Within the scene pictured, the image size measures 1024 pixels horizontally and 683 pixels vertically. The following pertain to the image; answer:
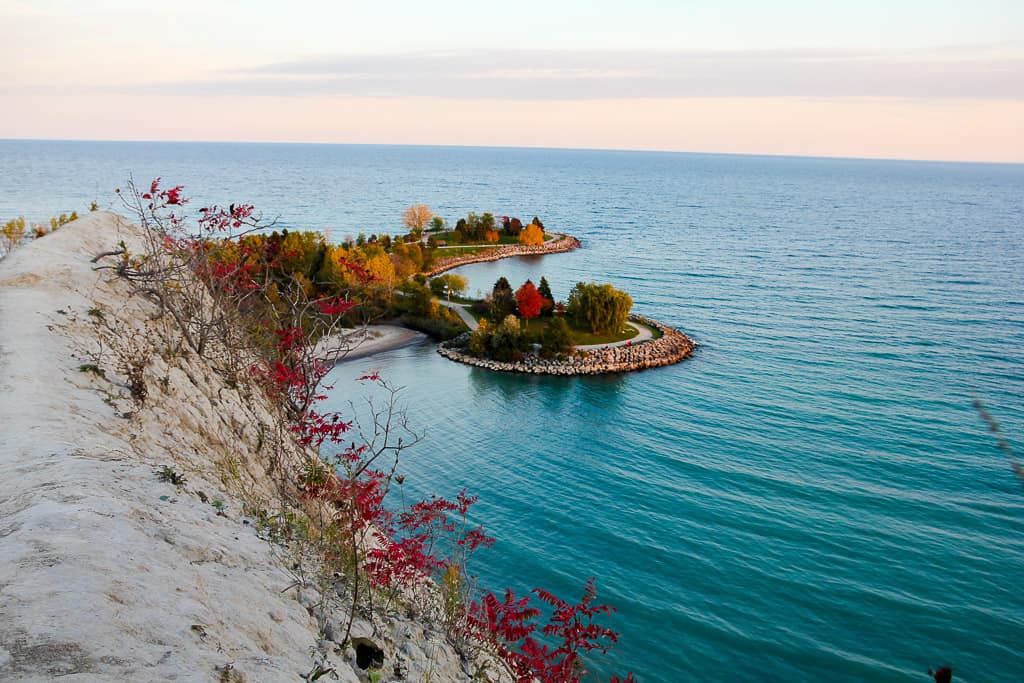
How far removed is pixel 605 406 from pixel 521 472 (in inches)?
510

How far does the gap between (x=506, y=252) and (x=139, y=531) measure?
345ft

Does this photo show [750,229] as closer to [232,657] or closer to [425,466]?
[425,466]

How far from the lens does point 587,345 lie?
57.7 m

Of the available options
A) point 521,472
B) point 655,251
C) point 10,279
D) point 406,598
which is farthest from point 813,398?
point 655,251

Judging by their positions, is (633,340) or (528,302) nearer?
(633,340)

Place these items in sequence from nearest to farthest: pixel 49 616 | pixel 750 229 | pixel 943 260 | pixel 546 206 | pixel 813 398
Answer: pixel 49 616 → pixel 813 398 → pixel 943 260 → pixel 750 229 → pixel 546 206

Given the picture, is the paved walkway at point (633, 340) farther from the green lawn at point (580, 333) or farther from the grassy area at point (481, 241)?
the grassy area at point (481, 241)

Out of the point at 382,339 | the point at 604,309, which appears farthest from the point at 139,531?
the point at 382,339

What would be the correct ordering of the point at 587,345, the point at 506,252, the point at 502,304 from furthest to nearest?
the point at 506,252, the point at 502,304, the point at 587,345

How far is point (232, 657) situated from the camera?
5746 mm

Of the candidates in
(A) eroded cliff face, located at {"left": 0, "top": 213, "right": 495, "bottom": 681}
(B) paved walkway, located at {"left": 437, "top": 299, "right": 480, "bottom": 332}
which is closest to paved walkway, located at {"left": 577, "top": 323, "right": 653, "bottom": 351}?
(B) paved walkway, located at {"left": 437, "top": 299, "right": 480, "bottom": 332}

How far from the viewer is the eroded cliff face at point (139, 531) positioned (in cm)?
527

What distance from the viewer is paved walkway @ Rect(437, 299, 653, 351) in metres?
57.4

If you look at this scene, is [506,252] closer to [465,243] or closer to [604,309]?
[465,243]
